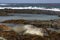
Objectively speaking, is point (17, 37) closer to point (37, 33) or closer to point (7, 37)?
point (7, 37)

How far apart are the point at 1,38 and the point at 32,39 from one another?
424 millimetres

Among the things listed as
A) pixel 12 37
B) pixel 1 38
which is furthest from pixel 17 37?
pixel 1 38

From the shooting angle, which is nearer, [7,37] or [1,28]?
[7,37]

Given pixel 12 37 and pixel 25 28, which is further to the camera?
pixel 25 28

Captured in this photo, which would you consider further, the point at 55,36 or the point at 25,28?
the point at 25,28

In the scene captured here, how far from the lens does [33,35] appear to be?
246 cm

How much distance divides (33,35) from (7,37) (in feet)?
1.20

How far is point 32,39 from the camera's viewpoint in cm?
241

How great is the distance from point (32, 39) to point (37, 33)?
0.15 m

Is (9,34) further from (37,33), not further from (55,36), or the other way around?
(55,36)

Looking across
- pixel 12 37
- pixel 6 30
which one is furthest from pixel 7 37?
pixel 6 30

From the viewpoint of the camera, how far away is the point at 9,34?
8.05 feet

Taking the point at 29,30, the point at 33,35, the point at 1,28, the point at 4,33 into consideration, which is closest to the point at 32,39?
the point at 33,35

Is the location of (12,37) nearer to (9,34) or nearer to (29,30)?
(9,34)
